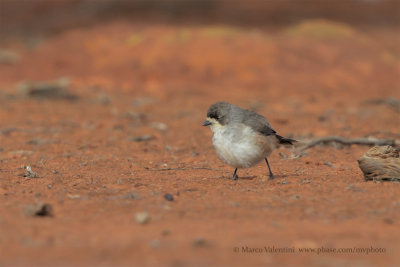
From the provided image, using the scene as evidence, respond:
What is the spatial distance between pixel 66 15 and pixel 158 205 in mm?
27024

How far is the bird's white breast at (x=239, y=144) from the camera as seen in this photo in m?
6.93

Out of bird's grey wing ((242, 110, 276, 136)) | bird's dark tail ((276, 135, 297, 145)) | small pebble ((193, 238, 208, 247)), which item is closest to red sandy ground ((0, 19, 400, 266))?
small pebble ((193, 238, 208, 247))

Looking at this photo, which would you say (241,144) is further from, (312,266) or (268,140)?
(312,266)

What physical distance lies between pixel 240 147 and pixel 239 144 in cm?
4

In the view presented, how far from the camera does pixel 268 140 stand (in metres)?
7.25

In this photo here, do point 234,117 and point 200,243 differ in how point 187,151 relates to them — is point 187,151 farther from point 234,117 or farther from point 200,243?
point 200,243

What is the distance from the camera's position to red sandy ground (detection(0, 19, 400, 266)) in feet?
15.2

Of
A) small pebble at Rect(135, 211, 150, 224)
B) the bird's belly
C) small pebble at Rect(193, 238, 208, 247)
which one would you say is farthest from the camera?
the bird's belly

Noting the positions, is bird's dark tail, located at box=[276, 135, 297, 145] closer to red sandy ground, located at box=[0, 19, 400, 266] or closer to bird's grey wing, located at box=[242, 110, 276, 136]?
bird's grey wing, located at box=[242, 110, 276, 136]

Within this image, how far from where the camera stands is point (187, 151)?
10000mm

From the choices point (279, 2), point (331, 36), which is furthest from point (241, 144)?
point (279, 2)

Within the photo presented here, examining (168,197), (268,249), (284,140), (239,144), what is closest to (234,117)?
(239,144)

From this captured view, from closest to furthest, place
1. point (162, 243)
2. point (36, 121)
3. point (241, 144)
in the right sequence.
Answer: point (162, 243) → point (241, 144) → point (36, 121)

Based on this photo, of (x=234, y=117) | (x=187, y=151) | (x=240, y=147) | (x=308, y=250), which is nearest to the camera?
(x=308, y=250)
